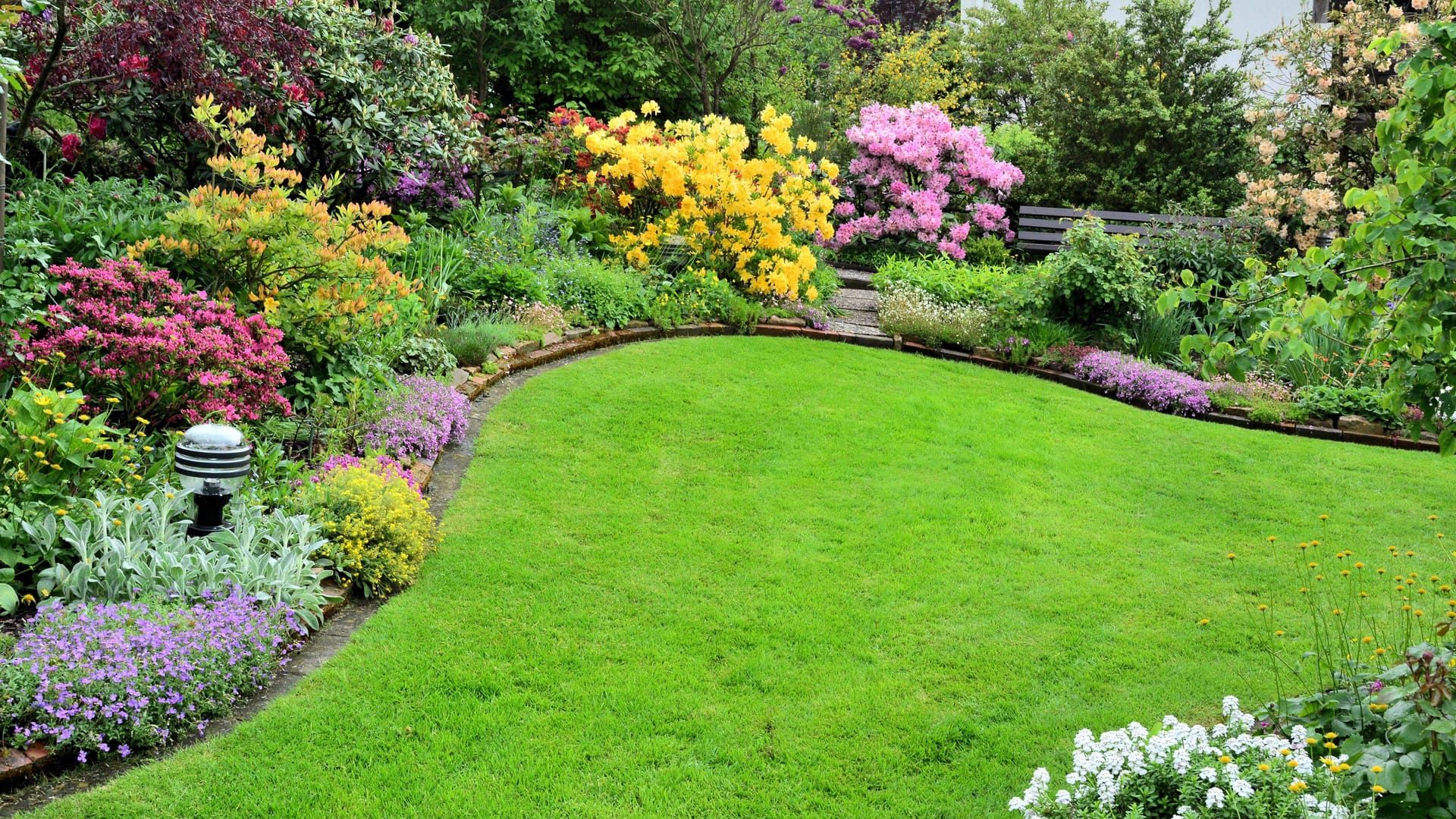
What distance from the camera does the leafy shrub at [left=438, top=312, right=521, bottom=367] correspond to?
23.5ft

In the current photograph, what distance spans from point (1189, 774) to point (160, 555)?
3489 millimetres

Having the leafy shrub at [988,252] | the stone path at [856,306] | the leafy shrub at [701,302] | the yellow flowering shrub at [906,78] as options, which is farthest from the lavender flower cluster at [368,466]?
the yellow flowering shrub at [906,78]

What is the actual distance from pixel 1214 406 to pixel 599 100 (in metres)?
10.7

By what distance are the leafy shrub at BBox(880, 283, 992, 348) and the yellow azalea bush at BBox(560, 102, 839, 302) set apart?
783mm

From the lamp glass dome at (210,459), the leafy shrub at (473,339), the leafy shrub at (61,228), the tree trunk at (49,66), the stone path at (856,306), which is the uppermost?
the tree trunk at (49,66)

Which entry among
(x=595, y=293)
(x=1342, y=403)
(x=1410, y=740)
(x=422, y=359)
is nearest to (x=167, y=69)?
(x=422, y=359)

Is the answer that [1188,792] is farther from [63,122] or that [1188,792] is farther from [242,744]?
[63,122]

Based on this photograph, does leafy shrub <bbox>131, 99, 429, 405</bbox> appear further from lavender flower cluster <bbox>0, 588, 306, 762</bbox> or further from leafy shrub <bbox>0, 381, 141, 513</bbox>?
lavender flower cluster <bbox>0, 588, 306, 762</bbox>

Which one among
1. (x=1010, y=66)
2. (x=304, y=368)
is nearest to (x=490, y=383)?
(x=304, y=368)

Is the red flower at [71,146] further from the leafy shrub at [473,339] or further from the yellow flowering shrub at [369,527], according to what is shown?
the yellow flowering shrub at [369,527]

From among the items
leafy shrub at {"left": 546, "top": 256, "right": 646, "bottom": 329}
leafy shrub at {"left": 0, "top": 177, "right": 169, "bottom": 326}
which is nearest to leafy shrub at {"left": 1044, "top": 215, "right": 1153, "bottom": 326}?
leafy shrub at {"left": 546, "top": 256, "right": 646, "bottom": 329}

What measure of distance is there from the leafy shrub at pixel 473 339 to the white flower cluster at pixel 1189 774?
5125 millimetres

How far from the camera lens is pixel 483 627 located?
4.20m

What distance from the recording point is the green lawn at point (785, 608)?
336cm
